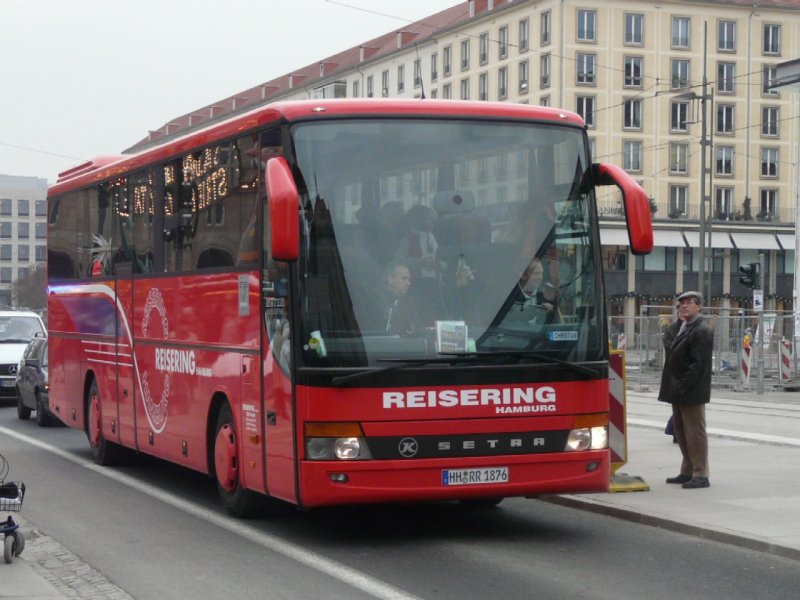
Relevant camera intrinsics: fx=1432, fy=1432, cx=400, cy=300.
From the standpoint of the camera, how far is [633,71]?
3361 inches

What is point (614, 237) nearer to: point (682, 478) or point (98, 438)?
point (98, 438)

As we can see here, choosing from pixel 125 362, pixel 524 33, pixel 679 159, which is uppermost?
pixel 524 33

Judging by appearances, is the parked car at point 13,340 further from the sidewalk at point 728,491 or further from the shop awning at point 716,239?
the shop awning at point 716,239

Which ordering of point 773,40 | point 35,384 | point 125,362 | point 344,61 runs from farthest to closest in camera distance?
point 344,61 → point 773,40 → point 35,384 → point 125,362

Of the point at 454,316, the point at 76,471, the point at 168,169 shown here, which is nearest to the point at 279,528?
the point at 454,316

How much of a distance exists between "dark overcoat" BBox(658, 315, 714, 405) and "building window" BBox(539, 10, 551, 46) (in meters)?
72.7

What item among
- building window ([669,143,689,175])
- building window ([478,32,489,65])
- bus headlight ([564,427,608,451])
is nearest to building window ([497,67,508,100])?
building window ([478,32,489,65])

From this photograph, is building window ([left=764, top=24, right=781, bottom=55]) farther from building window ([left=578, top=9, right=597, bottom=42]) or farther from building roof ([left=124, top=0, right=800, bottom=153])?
building window ([left=578, top=9, right=597, bottom=42])

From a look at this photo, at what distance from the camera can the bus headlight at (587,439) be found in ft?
33.1

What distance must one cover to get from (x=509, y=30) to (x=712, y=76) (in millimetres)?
12709

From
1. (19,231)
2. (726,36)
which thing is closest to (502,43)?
(726,36)

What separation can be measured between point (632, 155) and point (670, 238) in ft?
18.7

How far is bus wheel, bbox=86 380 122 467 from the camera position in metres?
16.1

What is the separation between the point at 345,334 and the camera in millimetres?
9641
